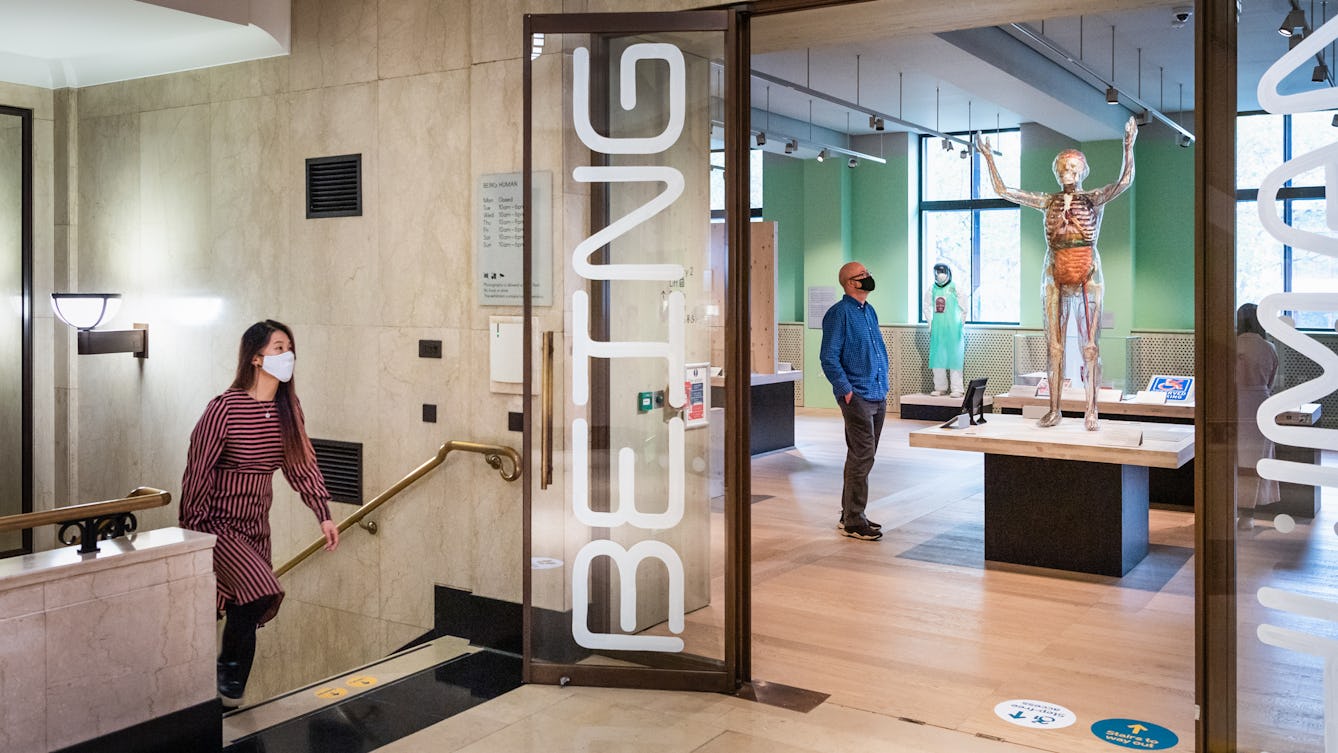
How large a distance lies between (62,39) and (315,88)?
132cm

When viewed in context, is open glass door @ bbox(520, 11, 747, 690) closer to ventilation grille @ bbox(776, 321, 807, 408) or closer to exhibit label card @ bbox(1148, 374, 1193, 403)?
exhibit label card @ bbox(1148, 374, 1193, 403)

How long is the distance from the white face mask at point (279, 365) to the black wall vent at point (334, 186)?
3.71 feet

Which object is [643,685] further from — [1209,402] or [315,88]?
[315,88]

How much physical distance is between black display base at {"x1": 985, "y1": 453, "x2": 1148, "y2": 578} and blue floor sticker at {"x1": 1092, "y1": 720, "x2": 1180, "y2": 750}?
7.52 ft

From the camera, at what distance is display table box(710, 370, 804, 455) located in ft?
36.3

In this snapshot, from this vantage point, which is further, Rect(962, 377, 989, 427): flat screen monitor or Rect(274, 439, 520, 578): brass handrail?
Rect(962, 377, 989, 427): flat screen monitor

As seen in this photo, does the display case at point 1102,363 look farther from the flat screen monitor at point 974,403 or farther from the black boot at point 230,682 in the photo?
the black boot at point 230,682

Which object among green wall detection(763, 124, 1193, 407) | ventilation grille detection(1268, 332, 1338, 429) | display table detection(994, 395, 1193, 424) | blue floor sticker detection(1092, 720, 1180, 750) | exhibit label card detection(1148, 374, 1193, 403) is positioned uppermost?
green wall detection(763, 124, 1193, 407)

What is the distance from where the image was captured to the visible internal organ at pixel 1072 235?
625cm

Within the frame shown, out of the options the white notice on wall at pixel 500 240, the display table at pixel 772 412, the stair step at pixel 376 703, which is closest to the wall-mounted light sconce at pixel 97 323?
the white notice on wall at pixel 500 240

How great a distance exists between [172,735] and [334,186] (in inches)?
110

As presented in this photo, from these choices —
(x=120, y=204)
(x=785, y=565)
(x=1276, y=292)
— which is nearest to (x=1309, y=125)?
(x=1276, y=292)

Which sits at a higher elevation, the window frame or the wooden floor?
the window frame

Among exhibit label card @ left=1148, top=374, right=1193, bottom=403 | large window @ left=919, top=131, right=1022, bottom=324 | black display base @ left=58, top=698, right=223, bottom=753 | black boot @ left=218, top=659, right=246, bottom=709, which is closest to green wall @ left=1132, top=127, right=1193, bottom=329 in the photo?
large window @ left=919, top=131, right=1022, bottom=324
